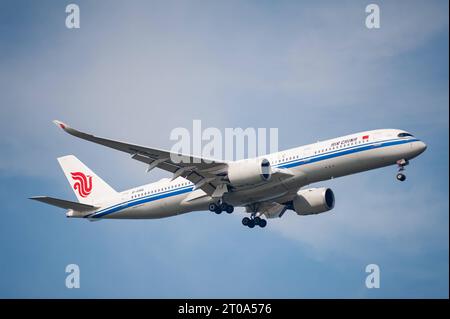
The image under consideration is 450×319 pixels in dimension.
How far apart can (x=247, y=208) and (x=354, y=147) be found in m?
11.3

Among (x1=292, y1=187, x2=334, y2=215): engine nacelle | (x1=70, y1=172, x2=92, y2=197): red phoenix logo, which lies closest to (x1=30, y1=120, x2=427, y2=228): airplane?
(x1=292, y1=187, x2=334, y2=215): engine nacelle

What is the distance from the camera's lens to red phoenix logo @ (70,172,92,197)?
214ft

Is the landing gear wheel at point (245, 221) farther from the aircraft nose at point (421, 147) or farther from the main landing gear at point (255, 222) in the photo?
the aircraft nose at point (421, 147)

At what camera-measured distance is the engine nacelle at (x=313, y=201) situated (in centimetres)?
6156

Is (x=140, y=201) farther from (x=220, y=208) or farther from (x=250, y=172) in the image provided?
(x=250, y=172)

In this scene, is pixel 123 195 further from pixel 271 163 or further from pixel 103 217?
pixel 271 163

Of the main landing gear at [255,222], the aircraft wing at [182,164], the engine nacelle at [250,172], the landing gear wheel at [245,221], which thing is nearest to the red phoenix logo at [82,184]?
the aircraft wing at [182,164]

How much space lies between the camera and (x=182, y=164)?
55.5 metres

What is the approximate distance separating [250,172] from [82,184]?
667 inches

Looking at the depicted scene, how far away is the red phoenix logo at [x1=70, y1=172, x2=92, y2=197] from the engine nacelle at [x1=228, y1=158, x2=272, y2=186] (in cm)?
1455

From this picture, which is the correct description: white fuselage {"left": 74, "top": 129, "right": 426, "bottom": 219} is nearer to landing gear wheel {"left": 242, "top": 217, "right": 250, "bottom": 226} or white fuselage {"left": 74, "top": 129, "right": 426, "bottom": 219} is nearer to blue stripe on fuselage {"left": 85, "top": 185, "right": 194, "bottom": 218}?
blue stripe on fuselage {"left": 85, "top": 185, "right": 194, "bottom": 218}

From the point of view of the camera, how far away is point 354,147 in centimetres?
5422

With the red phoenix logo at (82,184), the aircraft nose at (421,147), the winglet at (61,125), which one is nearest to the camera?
the winglet at (61,125)
